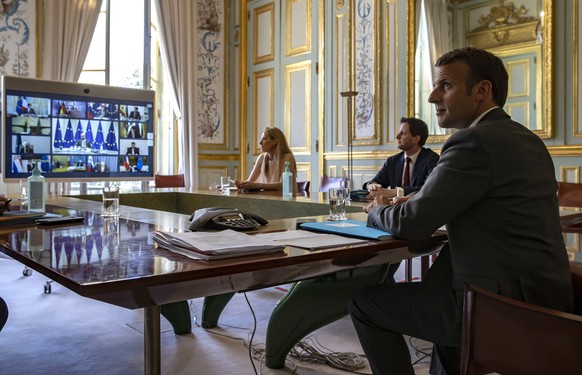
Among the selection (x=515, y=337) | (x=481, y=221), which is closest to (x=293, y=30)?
(x=481, y=221)

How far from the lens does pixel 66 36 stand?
6.11 metres

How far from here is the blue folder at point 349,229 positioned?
1.44 metres

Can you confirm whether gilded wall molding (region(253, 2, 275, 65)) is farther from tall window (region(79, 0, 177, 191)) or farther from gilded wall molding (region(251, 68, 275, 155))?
tall window (region(79, 0, 177, 191))

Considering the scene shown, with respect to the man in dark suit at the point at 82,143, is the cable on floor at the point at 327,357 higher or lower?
lower

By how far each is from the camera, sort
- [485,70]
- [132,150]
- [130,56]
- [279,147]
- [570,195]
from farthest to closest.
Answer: [130,56], [279,147], [132,150], [570,195], [485,70]

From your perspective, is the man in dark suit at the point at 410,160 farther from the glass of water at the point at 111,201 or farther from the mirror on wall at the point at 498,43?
the glass of water at the point at 111,201

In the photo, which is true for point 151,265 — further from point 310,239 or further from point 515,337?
point 515,337

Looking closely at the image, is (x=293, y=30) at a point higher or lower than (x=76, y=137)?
higher

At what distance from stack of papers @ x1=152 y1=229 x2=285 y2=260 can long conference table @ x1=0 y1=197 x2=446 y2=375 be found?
0.02 meters

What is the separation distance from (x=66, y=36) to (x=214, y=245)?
19.1ft

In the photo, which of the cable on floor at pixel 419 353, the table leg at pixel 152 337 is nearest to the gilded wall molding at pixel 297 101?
the cable on floor at pixel 419 353

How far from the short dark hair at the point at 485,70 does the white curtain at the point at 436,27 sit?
3.83 m

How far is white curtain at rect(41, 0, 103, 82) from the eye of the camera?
603 cm

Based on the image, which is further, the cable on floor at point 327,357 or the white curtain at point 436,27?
the white curtain at point 436,27
